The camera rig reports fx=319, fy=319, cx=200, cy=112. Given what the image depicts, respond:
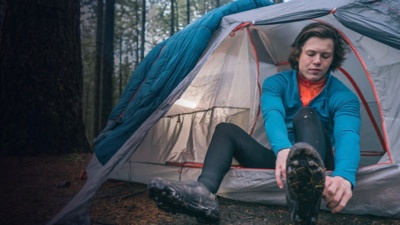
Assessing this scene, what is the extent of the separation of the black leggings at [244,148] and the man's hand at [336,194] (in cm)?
26

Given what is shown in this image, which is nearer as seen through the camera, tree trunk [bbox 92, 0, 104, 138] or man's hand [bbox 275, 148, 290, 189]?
man's hand [bbox 275, 148, 290, 189]

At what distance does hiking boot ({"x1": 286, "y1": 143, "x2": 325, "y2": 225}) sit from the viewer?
1.26m

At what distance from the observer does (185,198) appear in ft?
4.68

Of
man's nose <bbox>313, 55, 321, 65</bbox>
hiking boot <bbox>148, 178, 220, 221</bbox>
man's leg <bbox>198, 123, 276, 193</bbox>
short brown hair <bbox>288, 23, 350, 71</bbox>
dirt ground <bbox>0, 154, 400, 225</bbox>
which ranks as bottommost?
dirt ground <bbox>0, 154, 400, 225</bbox>

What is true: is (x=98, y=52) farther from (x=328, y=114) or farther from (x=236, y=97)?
(x=328, y=114)

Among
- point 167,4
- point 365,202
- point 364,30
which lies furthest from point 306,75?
point 167,4

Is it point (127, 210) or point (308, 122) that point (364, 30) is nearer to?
point (308, 122)

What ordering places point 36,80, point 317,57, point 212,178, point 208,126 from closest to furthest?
1. point 212,178
2. point 317,57
3. point 208,126
4. point 36,80

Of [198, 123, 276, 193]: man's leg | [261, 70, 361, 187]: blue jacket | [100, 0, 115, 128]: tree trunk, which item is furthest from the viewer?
[100, 0, 115, 128]: tree trunk

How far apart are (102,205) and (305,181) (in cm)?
144

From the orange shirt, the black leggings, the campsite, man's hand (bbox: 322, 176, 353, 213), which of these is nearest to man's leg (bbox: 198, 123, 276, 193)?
the black leggings

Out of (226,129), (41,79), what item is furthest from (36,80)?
(226,129)

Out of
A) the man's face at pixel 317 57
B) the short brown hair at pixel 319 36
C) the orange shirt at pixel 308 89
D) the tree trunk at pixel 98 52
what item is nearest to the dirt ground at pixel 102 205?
the orange shirt at pixel 308 89

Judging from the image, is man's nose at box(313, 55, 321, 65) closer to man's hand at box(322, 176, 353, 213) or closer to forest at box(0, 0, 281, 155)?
man's hand at box(322, 176, 353, 213)
